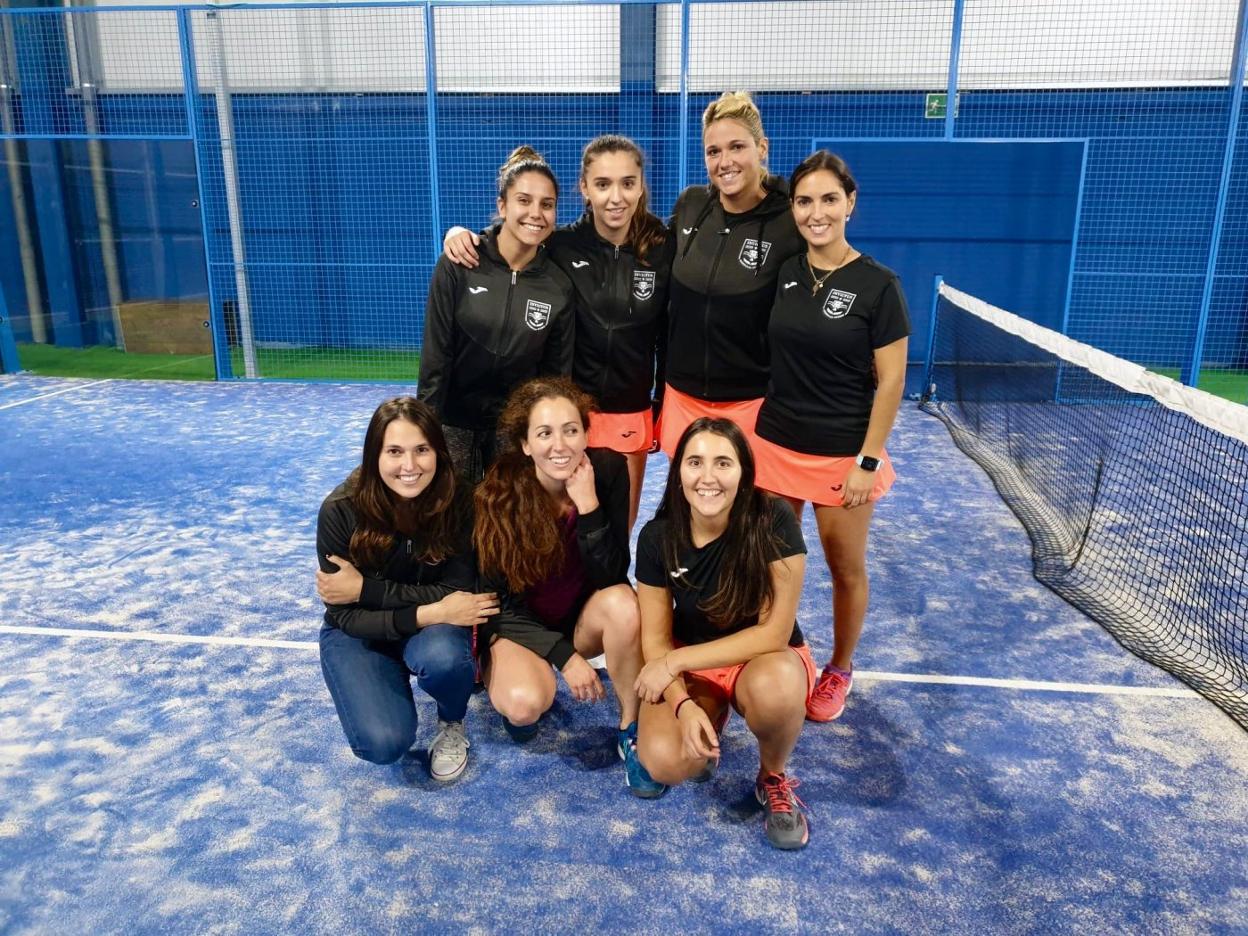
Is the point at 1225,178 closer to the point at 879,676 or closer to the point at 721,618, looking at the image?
the point at 879,676

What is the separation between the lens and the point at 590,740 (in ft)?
10.1

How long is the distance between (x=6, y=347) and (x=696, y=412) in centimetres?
960

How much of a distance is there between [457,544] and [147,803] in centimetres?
119

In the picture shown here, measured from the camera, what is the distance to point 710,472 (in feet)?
8.43

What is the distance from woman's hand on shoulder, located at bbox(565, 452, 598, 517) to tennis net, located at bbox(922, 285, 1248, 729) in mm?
2273

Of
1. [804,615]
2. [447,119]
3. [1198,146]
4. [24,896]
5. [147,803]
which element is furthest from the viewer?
[447,119]

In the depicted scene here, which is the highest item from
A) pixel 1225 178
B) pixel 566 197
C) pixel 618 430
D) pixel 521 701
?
pixel 1225 178

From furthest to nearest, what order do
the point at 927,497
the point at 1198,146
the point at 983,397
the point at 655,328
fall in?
the point at 1198,146, the point at 983,397, the point at 927,497, the point at 655,328

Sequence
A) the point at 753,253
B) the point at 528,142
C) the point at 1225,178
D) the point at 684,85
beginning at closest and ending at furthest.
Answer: the point at 753,253 < the point at 1225,178 < the point at 684,85 < the point at 528,142

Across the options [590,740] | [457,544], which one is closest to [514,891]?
[590,740]

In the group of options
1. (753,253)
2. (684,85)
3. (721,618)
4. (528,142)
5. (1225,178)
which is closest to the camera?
(721,618)

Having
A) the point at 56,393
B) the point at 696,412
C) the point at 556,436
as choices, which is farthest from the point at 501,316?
the point at 56,393

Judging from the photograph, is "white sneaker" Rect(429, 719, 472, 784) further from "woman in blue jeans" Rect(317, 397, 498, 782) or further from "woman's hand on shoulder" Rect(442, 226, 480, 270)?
"woman's hand on shoulder" Rect(442, 226, 480, 270)

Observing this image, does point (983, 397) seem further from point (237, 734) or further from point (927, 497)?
point (237, 734)
